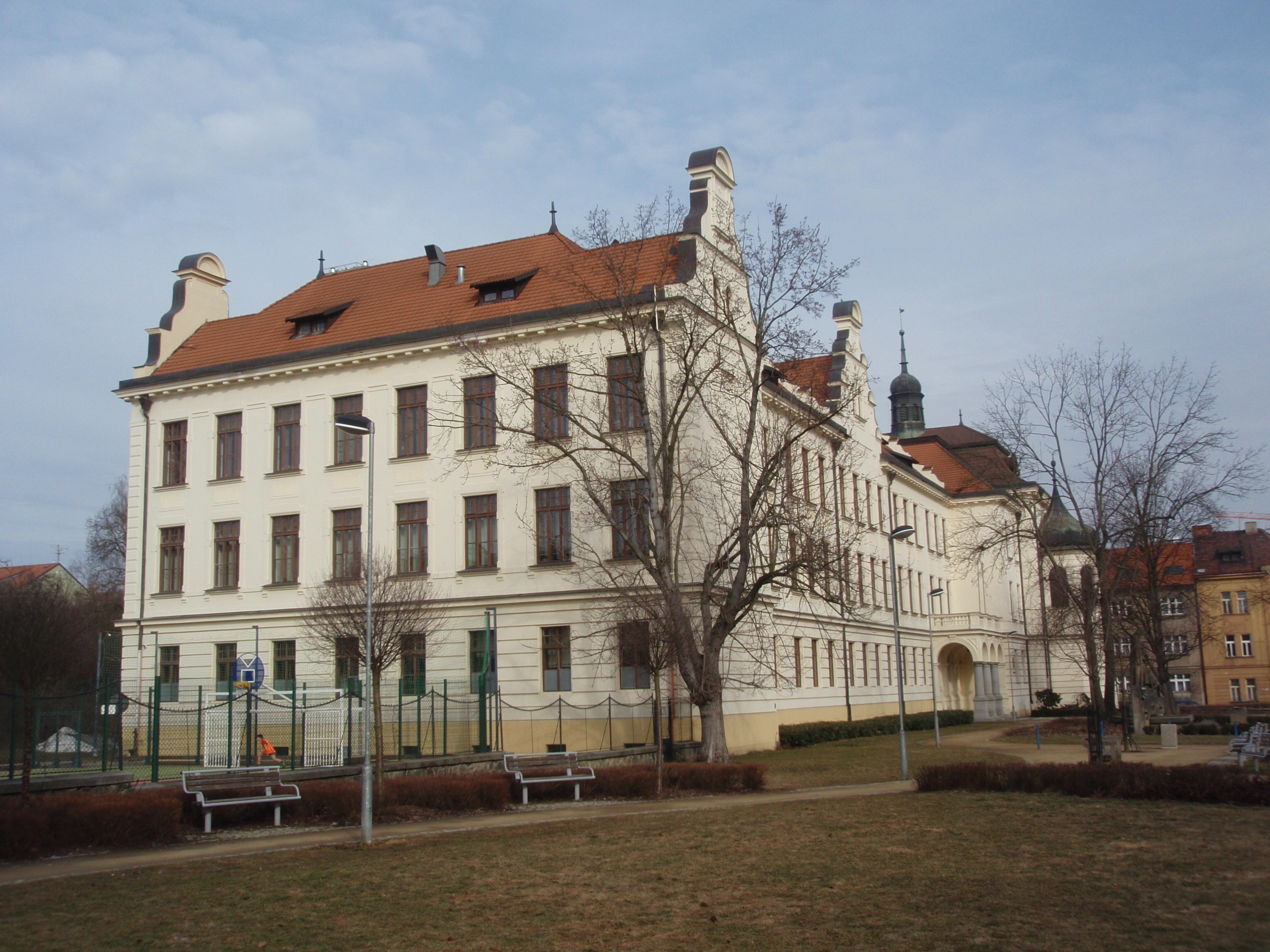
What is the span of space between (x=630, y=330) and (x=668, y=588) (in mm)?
8715

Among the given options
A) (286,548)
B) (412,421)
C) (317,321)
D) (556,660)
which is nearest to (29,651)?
(556,660)

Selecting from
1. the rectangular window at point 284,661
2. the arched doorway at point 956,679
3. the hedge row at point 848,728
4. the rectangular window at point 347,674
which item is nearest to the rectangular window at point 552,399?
the rectangular window at point 347,674

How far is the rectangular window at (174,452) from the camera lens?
135ft

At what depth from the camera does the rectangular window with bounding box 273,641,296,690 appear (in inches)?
1492

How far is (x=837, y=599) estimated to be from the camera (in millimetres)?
28656

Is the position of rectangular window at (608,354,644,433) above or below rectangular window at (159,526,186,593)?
above

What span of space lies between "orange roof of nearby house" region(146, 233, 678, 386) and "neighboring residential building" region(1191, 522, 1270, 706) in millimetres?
61663

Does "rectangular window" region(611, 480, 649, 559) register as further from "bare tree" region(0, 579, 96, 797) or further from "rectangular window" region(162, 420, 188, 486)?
"rectangular window" region(162, 420, 188, 486)

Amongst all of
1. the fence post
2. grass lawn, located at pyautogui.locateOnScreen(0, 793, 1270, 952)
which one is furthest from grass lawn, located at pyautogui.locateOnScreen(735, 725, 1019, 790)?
the fence post

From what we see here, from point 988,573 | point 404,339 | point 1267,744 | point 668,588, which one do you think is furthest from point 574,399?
point 988,573

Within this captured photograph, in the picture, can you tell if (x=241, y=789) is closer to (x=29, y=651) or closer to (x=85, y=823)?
(x=85, y=823)

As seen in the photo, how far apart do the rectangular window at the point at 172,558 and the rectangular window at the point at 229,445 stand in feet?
8.08

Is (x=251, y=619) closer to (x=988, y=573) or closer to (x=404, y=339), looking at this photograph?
(x=404, y=339)

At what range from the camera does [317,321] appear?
40875mm
